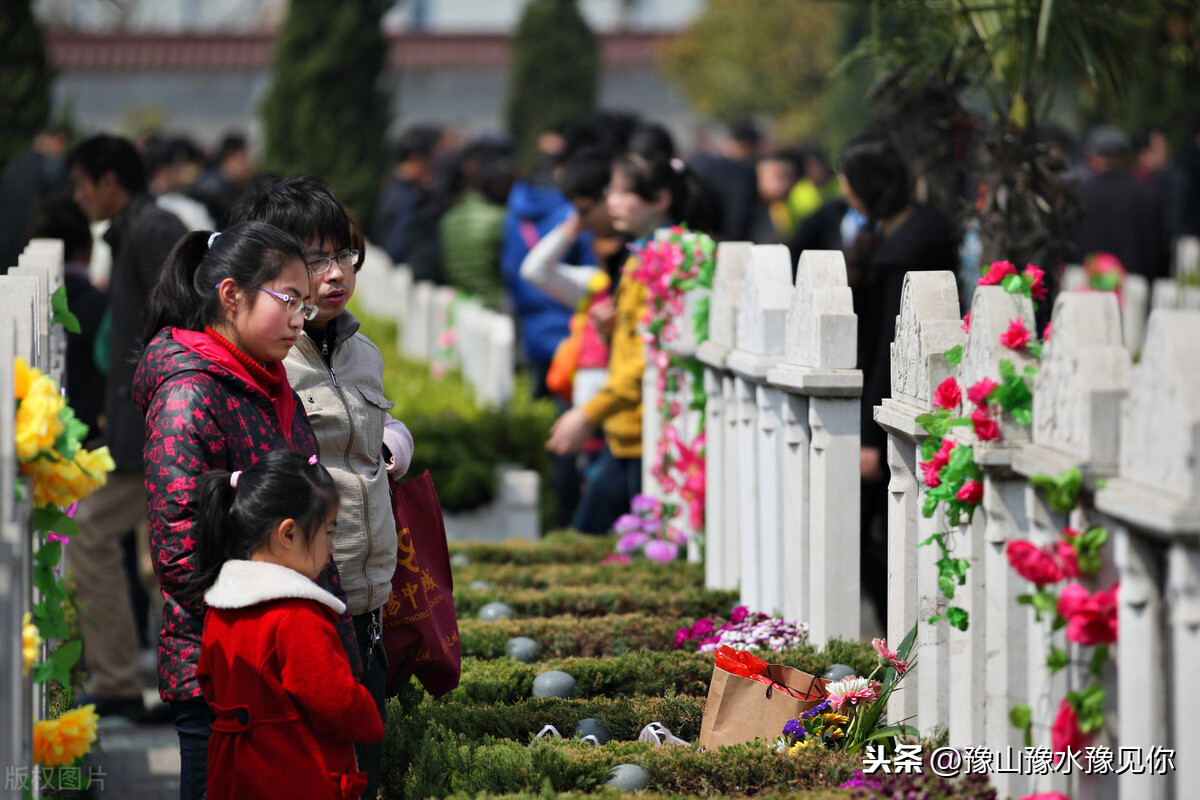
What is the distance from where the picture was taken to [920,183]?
5730 mm

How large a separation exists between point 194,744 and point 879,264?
2840mm

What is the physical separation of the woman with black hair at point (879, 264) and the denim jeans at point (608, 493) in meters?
1.30

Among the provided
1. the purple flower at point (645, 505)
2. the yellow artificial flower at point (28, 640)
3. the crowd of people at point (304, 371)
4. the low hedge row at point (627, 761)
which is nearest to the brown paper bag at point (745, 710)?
the low hedge row at point (627, 761)

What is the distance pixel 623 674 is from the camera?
12.5 feet

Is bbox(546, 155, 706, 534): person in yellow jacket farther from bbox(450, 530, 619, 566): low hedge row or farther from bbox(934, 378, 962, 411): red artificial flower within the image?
bbox(934, 378, 962, 411): red artificial flower

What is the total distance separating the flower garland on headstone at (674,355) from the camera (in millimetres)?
5344

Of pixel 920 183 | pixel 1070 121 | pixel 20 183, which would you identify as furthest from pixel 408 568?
pixel 1070 121

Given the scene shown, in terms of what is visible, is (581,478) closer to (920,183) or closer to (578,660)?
(920,183)

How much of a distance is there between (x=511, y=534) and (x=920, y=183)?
9.31 feet

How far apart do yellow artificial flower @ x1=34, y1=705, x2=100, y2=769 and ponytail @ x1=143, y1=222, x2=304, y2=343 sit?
31.9 inches

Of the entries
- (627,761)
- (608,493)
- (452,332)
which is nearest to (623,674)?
(627,761)

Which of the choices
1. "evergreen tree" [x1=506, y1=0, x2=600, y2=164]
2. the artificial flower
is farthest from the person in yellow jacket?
"evergreen tree" [x1=506, y1=0, x2=600, y2=164]

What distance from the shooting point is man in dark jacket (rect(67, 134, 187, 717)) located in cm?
515

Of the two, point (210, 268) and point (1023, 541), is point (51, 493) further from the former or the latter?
point (1023, 541)
